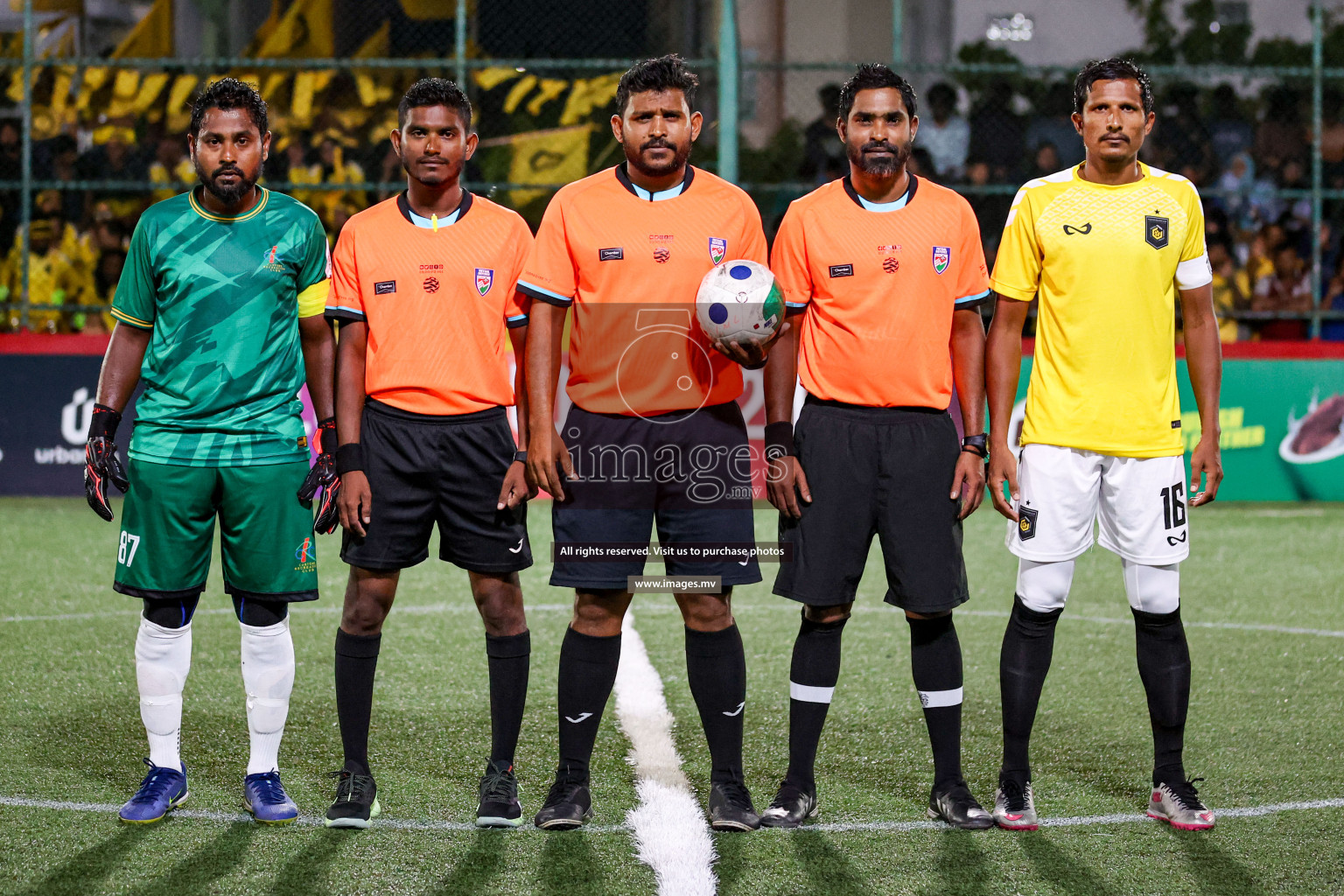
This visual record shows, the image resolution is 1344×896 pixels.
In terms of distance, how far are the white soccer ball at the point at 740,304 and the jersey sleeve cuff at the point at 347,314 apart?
97cm

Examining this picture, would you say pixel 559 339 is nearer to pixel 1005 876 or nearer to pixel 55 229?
pixel 1005 876

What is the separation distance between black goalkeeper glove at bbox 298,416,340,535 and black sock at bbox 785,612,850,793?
1407 mm

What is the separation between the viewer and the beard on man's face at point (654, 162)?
3.95 meters

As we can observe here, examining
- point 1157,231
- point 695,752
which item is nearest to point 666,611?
point 695,752

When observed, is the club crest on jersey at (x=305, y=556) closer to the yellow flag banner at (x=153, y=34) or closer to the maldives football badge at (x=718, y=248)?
the maldives football badge at (x=718, y=248)

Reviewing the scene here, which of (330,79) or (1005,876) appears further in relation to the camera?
(330,79)

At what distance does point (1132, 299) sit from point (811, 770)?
5.36ft

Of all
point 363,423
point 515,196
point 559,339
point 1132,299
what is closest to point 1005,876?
point 1132,299

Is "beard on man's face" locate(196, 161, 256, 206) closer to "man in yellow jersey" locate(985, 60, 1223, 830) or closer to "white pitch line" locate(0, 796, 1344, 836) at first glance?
"white pitch line" locate(0, 796, 1344, 836)

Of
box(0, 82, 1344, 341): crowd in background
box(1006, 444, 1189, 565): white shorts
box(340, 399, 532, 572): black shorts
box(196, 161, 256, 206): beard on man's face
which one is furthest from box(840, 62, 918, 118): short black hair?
box(0, 82, 1344, 341): crowd in background

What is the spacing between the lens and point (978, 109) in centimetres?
1237

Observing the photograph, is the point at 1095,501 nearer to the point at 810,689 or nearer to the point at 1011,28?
the point at 810,689

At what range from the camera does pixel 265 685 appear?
13.8 feet

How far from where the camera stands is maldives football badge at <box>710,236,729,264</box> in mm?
3980
